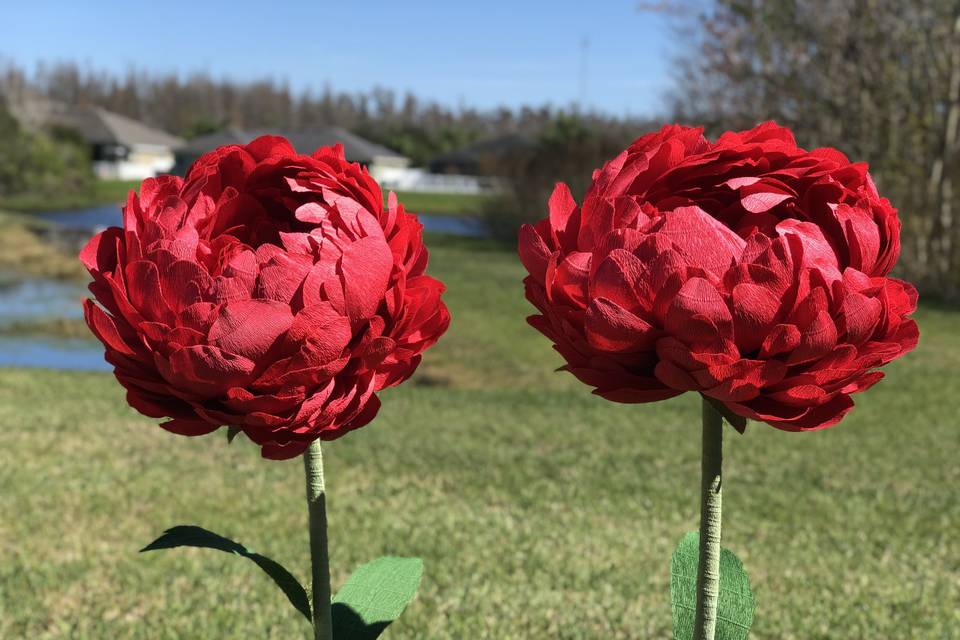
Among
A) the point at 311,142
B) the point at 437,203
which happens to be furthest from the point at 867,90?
the point at 311,142

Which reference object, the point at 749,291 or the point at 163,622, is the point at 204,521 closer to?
the point at 163,622

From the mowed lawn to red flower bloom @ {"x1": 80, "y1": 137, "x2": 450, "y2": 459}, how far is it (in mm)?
1895

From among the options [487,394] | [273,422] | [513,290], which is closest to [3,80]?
[513,290]

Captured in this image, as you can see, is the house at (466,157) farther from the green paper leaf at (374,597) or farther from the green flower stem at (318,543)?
the green flower stem at (318,543)

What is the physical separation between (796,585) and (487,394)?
470 cm

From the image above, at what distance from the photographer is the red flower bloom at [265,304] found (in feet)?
3.37

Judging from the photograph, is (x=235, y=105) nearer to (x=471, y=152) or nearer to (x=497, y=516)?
(x=471, y=152)

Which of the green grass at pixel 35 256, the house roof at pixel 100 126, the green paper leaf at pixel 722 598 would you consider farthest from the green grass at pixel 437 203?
the green paper leaf at pixel 722 598

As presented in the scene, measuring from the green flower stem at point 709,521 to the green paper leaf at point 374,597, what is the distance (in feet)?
1.40

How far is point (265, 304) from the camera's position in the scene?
1.03 metres

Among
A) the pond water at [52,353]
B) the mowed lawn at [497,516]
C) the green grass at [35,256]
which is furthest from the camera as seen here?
the green grass at [35,256]

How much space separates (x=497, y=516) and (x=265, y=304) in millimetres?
3306

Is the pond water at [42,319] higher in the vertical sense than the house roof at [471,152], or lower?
higher

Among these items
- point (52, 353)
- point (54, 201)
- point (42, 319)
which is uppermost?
point (52, 353)
